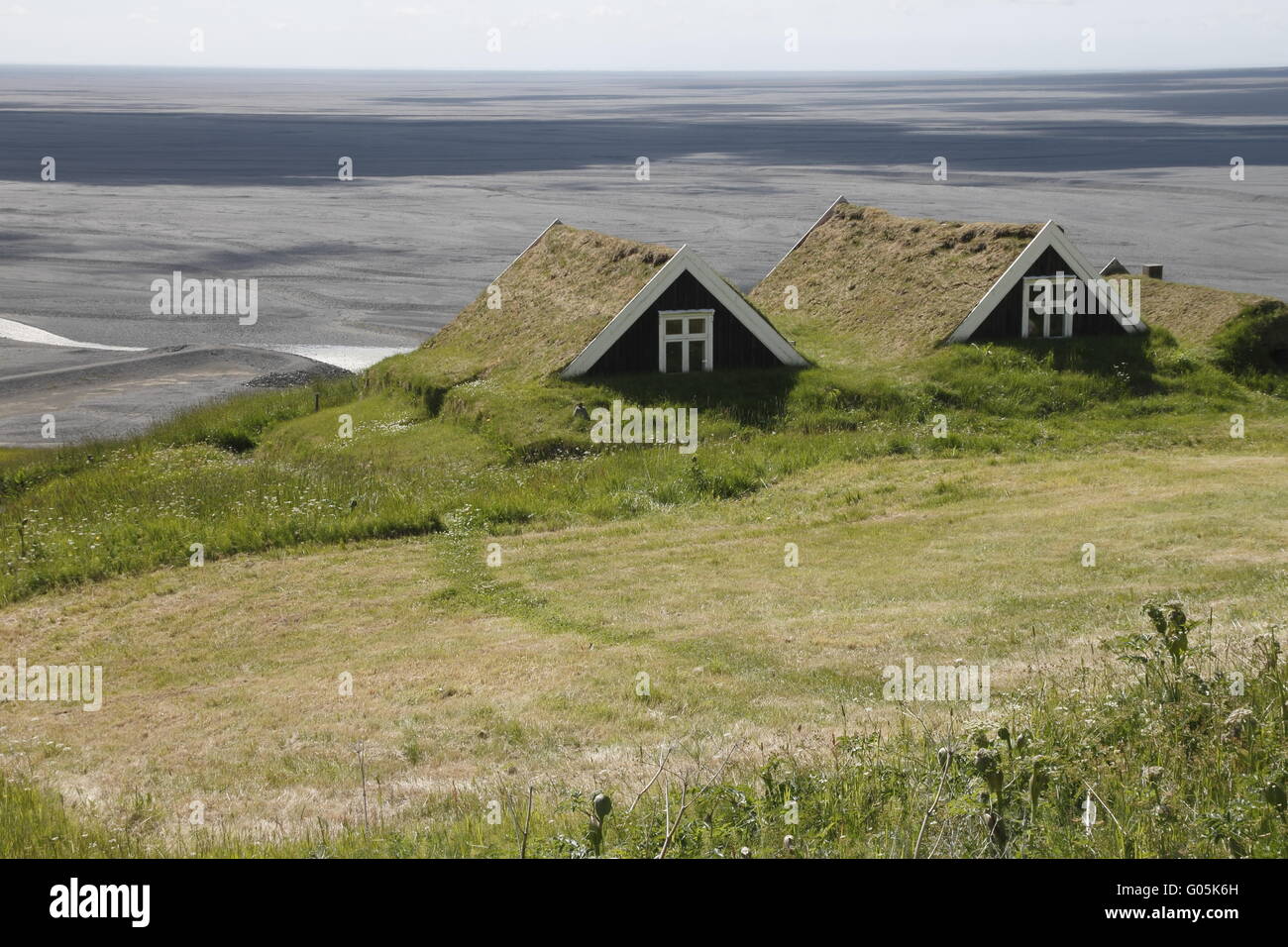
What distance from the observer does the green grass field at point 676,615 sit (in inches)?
344

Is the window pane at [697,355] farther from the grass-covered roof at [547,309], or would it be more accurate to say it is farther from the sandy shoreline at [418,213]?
the sandy shoreline at [418,213]

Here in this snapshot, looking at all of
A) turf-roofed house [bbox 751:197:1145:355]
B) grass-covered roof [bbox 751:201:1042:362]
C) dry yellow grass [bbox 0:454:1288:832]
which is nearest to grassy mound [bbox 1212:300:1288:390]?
turf-roofed house [bbox 751:197:1145:355]

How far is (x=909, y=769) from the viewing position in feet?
30.0

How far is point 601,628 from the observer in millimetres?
17531

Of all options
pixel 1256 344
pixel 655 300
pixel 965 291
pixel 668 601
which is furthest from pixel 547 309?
pixel 1256 344

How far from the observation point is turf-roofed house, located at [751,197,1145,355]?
34.0 meters

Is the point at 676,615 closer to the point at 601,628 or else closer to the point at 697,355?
the point at 601,628

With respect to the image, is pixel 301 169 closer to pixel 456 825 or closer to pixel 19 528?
pixel 19 528

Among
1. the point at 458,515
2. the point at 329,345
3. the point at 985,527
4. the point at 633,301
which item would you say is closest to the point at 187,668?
the point at 458,515

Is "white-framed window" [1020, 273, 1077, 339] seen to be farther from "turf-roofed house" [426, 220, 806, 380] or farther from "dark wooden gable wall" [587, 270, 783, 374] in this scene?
"dark wooden gable wall" [587, 270, 783, 374]

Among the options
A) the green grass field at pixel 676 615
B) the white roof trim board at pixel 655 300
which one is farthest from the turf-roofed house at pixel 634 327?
the green grass field at pixel 676 615

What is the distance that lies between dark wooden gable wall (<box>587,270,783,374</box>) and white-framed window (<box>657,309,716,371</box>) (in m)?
0.15

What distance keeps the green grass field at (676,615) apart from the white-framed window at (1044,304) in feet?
4.64
